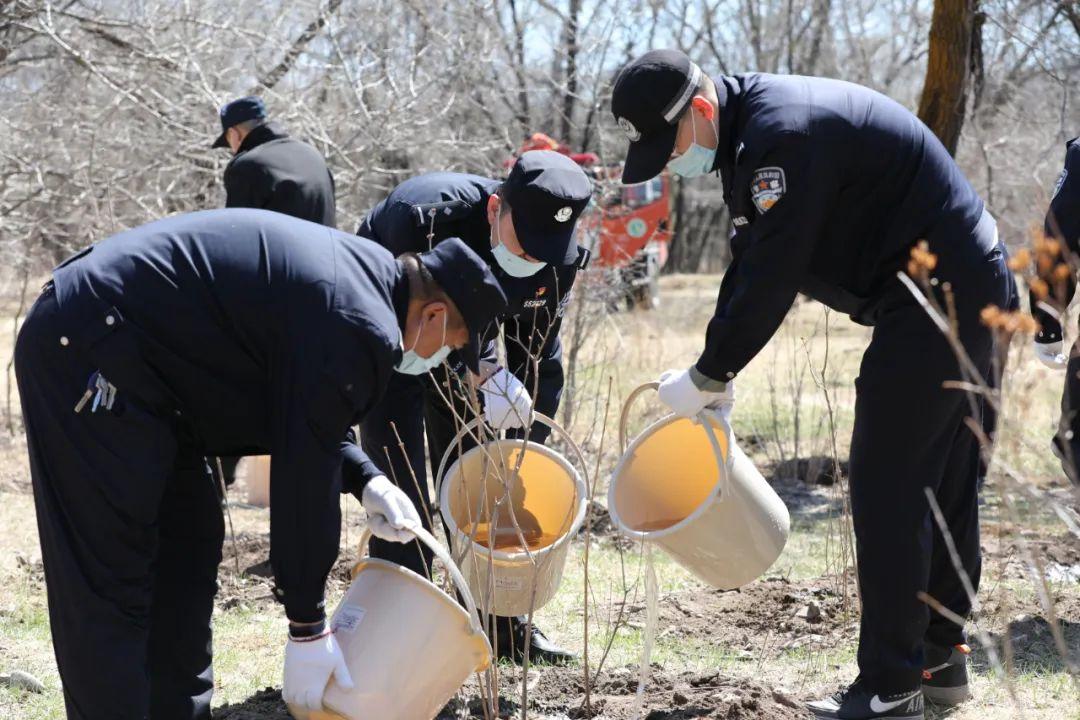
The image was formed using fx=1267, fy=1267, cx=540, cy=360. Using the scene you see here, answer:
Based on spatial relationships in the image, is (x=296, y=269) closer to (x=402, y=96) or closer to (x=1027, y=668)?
(x=1027, y=668)

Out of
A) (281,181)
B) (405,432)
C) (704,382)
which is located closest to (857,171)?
(704,382)

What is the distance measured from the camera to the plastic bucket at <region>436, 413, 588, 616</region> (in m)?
3.25

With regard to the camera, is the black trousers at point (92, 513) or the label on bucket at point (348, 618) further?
the label on bucket at point (348, 618)

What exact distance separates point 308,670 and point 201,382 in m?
A: 0.65

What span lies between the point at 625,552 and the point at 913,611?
2.55 m

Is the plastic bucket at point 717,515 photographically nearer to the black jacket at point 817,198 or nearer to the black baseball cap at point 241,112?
the black jacket at point 817,198

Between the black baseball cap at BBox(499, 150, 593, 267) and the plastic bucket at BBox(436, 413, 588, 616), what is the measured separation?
1.78 feet

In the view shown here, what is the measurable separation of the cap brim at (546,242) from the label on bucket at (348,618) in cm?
133

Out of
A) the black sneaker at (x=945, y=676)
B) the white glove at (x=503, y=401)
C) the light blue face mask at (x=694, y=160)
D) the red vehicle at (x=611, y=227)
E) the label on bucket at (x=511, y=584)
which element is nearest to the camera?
the light blue face mask at (x=694, y=160)

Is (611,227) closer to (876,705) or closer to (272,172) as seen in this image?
(272,172)

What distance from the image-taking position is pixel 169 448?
276 centimetres

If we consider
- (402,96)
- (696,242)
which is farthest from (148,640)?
(696,242)

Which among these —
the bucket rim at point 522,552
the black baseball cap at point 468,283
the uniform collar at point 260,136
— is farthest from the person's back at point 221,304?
the uniform collar at point 260,136

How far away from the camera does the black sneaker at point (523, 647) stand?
4.13 meters
